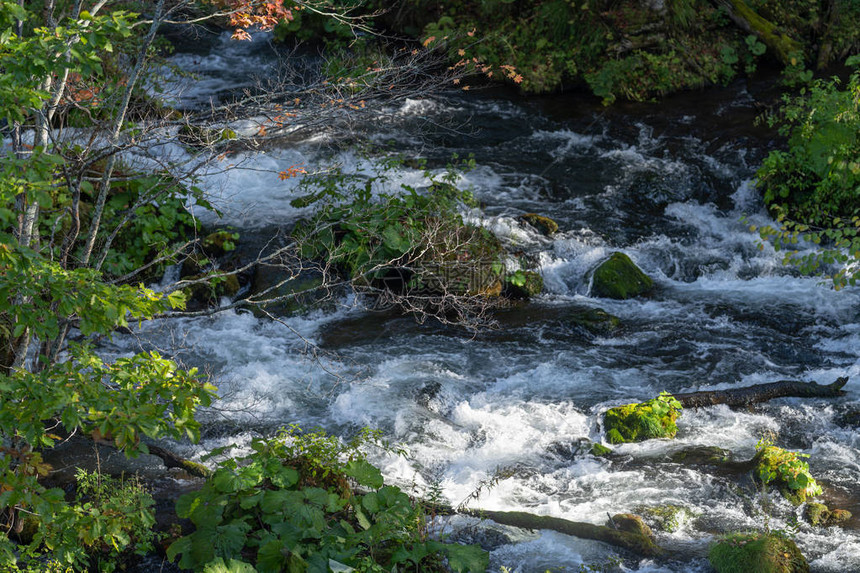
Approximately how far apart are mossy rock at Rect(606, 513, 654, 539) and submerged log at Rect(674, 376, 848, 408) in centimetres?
197

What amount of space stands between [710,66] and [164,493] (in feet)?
42.7

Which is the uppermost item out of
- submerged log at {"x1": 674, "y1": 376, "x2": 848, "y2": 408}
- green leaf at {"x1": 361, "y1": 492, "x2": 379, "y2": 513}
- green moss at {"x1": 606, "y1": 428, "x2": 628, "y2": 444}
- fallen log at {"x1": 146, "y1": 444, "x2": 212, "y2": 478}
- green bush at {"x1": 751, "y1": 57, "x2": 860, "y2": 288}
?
green bush at {"x1": 751, "y1": 57, "x2": 860, "y2": 288}

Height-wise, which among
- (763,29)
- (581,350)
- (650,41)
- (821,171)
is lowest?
(581,350)

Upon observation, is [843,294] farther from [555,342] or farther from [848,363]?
[555,342]

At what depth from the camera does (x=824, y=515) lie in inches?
231

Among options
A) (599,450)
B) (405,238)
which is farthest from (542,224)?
(599,450)

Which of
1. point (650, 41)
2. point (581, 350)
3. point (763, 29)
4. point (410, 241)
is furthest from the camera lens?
point (763, 29)

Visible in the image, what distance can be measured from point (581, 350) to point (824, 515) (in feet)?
10.9

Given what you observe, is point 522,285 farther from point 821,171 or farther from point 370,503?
point 370,503

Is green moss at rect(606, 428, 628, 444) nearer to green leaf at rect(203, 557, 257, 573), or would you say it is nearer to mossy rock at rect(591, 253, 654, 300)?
mossy rock at rect(591, 253, 654, 300)

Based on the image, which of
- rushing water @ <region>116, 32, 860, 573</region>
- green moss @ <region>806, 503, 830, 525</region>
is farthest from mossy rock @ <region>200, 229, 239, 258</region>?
green moss @ <region>806, 503, 830, 525</region>

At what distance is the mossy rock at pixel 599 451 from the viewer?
271 inches

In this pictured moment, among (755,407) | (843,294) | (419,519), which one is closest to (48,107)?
(419,519)

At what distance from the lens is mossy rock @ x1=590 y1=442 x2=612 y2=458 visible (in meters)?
6.88
